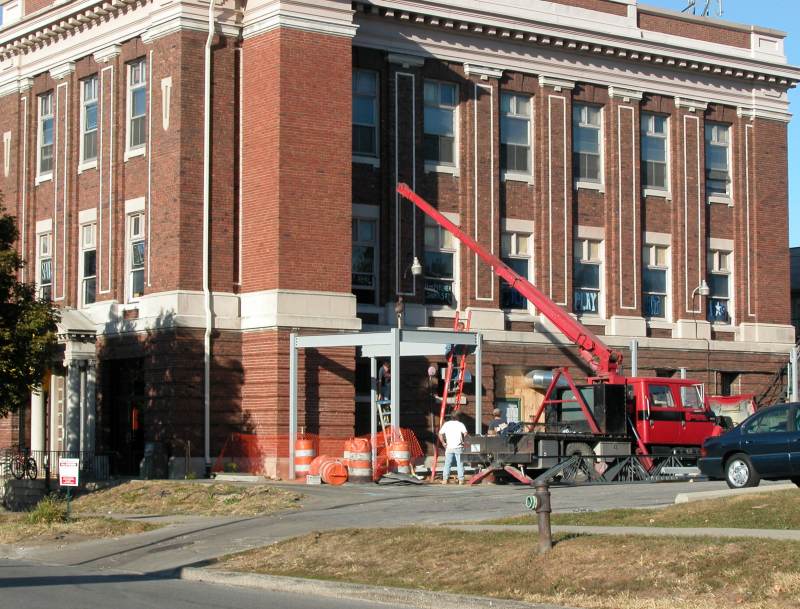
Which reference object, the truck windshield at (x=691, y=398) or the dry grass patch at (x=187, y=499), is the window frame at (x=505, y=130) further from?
the dry grass patch at (x=187, y=499)

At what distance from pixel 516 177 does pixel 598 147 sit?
3.66 meters

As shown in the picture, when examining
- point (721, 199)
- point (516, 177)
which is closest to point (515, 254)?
point (516, 177)

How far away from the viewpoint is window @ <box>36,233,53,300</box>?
44.1 meters

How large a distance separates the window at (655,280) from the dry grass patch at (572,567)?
27038 mm

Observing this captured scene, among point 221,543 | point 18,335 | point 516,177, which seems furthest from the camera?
point 516,177

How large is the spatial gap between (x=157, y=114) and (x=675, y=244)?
17.9 meters

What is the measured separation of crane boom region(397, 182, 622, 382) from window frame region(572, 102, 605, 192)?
17.9 feet

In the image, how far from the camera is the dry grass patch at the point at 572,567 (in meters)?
14.8

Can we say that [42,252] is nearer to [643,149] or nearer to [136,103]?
[136,103]

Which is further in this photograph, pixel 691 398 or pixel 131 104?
pixel 131 104

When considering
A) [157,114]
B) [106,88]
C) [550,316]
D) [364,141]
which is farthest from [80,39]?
[550,316]

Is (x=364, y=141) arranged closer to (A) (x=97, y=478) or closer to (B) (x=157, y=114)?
(B) (x=157, y=114)

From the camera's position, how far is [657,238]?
153ft

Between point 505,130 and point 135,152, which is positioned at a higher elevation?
point 505,130
